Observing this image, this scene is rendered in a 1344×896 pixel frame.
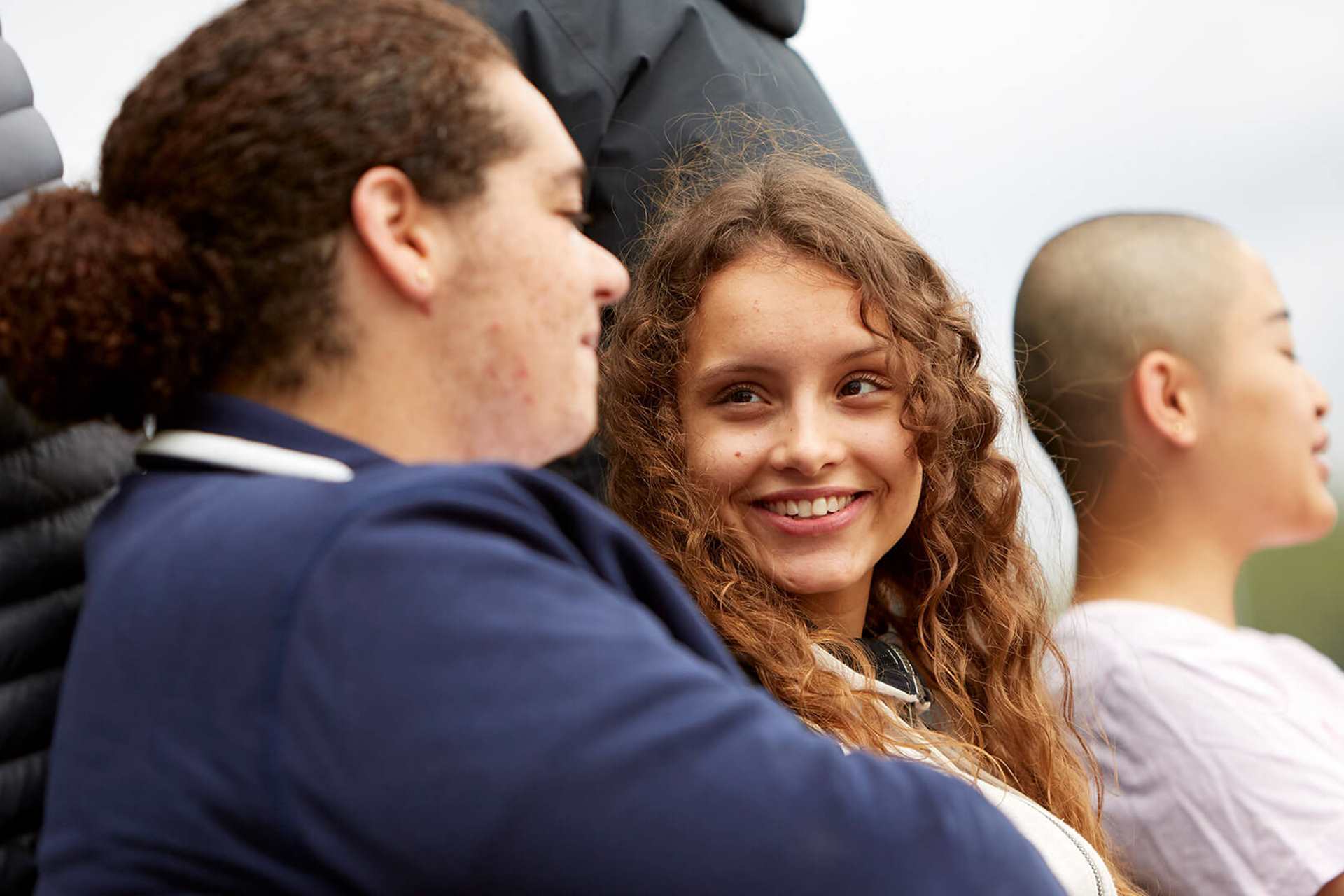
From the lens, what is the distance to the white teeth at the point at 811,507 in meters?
1.42

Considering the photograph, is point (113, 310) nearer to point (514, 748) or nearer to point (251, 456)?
point (251, 456)

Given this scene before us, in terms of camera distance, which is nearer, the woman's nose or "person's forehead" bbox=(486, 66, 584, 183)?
"person's forehead" bbox=(486, 66, 584, 183)

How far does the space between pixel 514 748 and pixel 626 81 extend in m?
1.04

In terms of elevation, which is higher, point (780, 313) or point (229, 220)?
point (229, 220)

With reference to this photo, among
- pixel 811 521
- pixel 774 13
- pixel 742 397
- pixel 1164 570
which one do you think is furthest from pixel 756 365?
pixel 1164 570

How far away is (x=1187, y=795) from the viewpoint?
5.33ft

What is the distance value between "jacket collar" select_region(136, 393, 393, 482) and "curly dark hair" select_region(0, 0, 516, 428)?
3 centimetres

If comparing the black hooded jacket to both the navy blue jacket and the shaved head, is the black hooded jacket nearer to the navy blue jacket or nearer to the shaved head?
the shaved head

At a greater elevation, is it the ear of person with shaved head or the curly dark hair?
the curly dark hair

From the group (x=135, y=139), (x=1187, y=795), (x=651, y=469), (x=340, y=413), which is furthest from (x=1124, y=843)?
(x=135, y=139)

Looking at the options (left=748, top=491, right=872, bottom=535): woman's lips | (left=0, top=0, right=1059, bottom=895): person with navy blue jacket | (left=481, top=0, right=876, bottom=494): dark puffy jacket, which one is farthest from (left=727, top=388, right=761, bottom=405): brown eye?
(left=0, top=0, right=1059, bottom=895): person with navy blue jacket

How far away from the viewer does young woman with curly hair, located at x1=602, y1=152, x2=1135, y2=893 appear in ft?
4.57

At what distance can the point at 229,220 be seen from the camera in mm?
882

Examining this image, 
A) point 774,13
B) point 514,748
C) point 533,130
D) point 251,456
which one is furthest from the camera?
point 774,13
